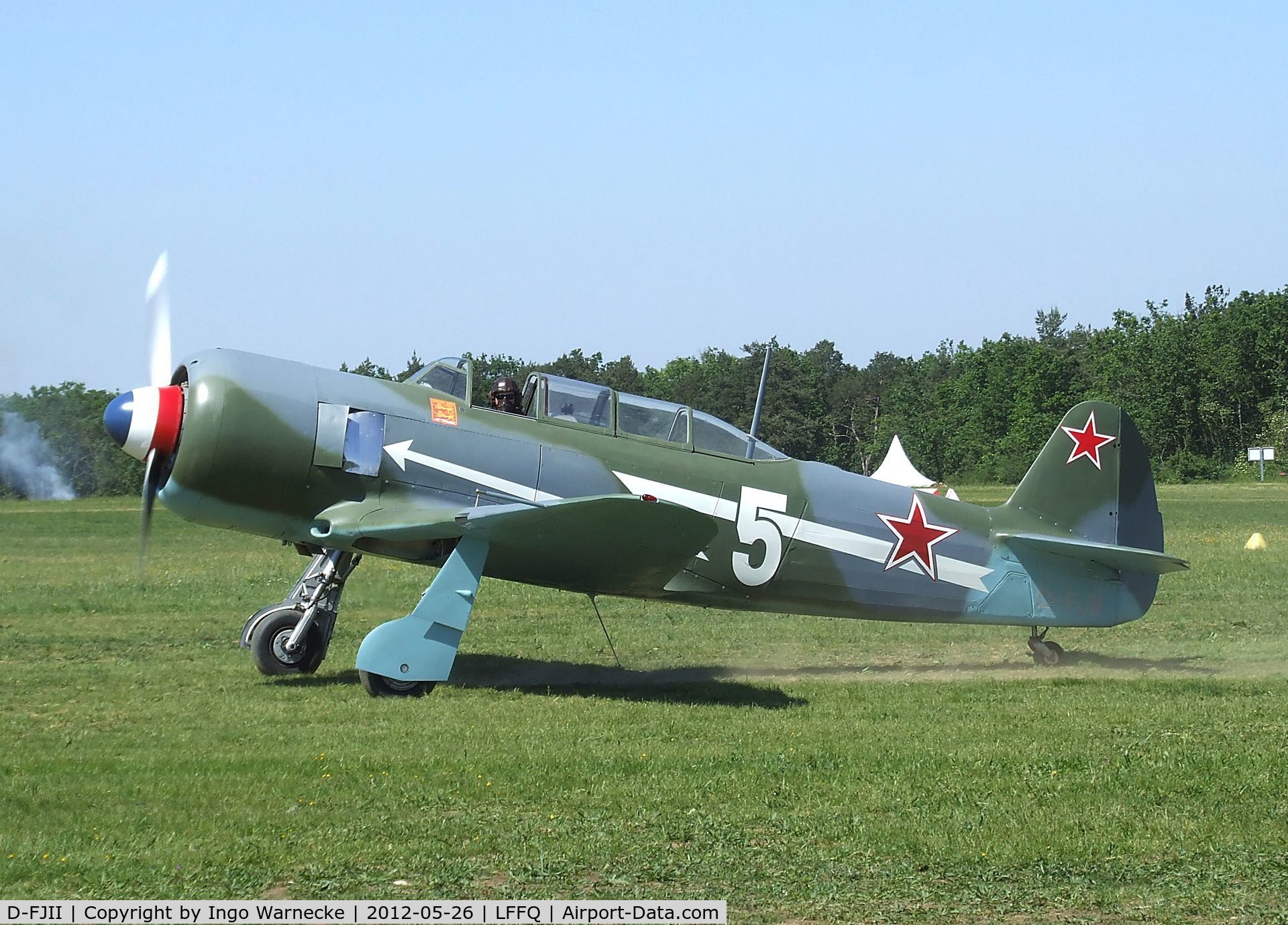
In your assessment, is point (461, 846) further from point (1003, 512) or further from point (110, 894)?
point (1003, 512)

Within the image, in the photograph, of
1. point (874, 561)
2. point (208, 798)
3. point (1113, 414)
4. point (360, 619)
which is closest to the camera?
point (208, 798)

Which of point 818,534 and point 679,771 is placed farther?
point 818,534

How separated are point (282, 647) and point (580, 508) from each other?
2.91m

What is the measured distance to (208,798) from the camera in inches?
249

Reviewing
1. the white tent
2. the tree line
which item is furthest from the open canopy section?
the tree line

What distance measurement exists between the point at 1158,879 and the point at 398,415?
6.33m

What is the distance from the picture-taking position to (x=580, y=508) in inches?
350

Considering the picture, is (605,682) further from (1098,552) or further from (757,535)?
(1098,552)

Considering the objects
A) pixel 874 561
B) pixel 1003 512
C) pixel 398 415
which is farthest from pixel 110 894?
pixel 1003 512

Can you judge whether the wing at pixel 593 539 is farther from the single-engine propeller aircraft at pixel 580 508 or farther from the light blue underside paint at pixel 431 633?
the light blue underside paint at pixel 431 633

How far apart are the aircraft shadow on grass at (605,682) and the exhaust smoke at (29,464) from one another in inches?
998

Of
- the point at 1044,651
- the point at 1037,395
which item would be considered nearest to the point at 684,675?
the point at 1044,651

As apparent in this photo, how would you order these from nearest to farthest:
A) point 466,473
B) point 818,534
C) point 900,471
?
point 466,473, point 818,534, point 900,471

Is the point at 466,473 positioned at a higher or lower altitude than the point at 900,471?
higher
